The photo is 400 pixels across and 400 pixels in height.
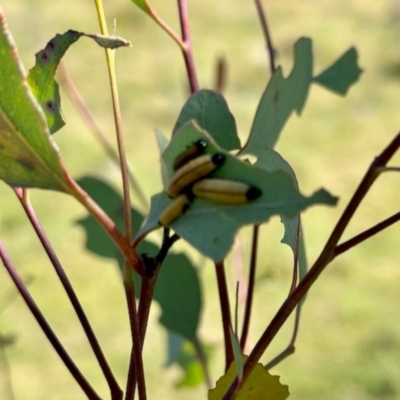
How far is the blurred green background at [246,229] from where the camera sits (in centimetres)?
155

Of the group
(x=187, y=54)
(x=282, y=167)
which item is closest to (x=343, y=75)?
(x=187, y=54)

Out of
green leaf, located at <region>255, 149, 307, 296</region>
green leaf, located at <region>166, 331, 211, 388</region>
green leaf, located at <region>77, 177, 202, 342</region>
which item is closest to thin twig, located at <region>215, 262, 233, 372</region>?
green leaf, located at <region>255, 149, 307, 296</region>

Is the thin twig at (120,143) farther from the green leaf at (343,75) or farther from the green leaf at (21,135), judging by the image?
the green leaf at (343,75)

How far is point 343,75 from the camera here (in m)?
0.51

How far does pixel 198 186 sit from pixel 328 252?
0.05 metres

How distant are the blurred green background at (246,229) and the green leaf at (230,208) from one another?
319mm

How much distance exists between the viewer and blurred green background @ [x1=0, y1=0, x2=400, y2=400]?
155 centimetres

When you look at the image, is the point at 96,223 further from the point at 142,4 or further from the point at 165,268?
the point at 142,4

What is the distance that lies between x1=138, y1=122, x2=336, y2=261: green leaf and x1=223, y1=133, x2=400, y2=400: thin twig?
2 cm

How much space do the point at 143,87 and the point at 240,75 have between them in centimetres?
34

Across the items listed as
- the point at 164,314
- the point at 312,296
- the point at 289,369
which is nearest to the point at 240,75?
the point at 312,296

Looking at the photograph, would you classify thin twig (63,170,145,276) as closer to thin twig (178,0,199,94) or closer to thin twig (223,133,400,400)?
thin twig (223,133,400,400)

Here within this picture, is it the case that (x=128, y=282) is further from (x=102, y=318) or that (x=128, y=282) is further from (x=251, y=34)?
(x=251, y=34)

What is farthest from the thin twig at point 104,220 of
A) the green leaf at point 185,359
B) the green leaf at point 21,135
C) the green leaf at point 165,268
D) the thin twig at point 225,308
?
the green leaf at point 185,359
